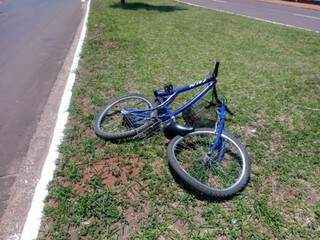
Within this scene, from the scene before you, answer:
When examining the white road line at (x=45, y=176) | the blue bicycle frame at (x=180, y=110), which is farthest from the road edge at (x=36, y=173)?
the blue bicycle frame at (x=180, y=110)

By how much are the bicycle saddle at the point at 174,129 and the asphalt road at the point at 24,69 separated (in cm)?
230

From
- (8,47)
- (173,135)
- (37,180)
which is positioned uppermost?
(173,135)

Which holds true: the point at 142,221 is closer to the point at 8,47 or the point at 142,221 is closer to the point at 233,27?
the point at 8,47

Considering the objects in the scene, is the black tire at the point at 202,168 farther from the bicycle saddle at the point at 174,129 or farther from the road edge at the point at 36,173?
the road edge at the point at 36,173

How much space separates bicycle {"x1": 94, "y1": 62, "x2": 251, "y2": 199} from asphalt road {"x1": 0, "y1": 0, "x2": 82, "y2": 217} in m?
1.47

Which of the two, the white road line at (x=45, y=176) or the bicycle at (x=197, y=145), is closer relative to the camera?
the white road line at (x=45, y=176)

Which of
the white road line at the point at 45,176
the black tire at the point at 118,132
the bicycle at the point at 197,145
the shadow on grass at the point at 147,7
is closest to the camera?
the white road line at the point at 45,176

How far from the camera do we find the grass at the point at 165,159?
159 inches

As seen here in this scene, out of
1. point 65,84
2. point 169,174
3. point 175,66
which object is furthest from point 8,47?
point 169,174

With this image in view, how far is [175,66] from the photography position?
9273 millimetres

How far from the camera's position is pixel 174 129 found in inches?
198

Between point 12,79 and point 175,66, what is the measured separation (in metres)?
4.16

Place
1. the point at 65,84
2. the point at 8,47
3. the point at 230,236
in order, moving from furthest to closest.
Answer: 1. the point at 8,47
2. the point at 65,84
3. the point at 230,236

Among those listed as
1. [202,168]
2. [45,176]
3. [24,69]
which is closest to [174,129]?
[202,168]
